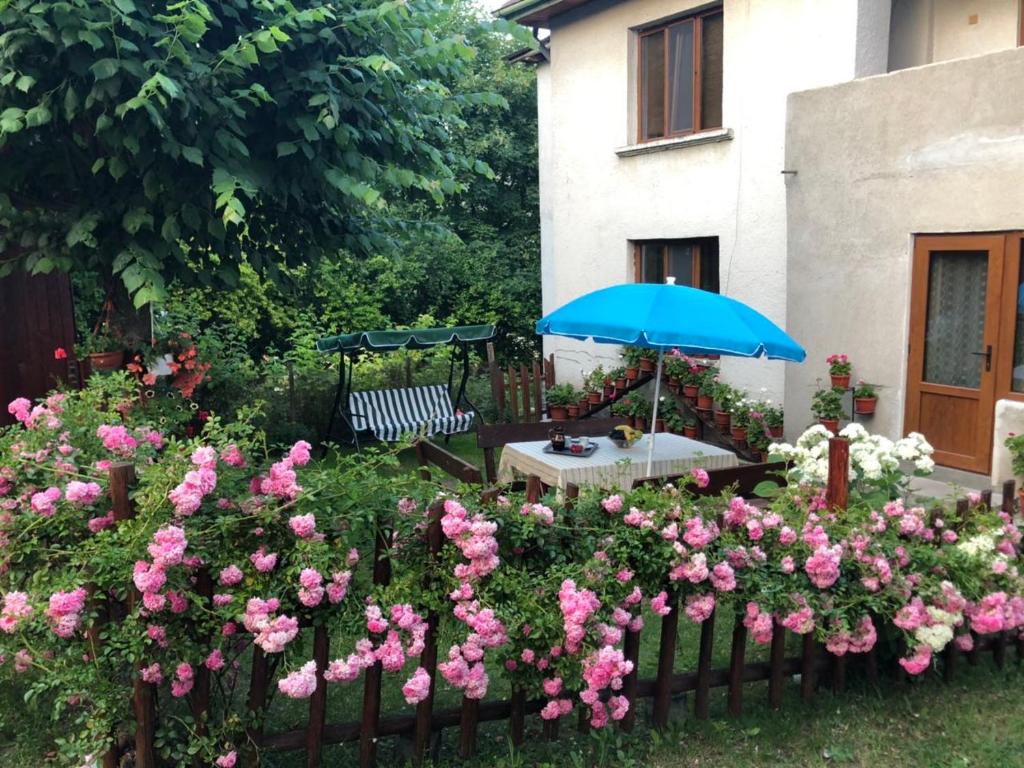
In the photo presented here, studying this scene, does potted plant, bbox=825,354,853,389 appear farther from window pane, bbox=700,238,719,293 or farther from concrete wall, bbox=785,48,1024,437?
window pane, bbox=700,238,719,293

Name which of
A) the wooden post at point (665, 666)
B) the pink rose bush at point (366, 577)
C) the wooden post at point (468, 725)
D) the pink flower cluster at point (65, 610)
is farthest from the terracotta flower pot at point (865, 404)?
the pink flower cluster at point (65, 610)

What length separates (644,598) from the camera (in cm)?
314

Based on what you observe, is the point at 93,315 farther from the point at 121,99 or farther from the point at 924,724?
the point at 924,724

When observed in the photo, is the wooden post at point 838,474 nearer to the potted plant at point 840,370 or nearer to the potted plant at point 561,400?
the potted plant at point 840,370

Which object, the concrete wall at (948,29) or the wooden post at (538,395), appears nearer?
the concrete wall at (948,29)

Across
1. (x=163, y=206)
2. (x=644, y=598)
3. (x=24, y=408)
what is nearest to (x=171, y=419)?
(x=163, y=206)

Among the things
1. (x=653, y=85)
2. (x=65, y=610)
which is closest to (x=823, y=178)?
(x=653, y=85)

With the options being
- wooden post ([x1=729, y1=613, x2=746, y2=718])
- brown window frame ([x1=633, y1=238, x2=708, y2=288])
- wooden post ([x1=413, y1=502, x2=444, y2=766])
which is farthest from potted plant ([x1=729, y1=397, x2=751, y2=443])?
wooden post ([x1=413, y1=502, x2=444, y2=766])

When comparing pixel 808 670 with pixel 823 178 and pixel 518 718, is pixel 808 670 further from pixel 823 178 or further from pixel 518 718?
pixel 823 178

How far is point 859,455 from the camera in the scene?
3.98 meters

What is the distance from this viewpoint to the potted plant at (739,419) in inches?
357

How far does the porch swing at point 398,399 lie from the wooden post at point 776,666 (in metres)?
5.62

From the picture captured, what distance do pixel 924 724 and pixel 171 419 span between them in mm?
5022

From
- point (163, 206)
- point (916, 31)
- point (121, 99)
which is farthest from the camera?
point (916, 31)
